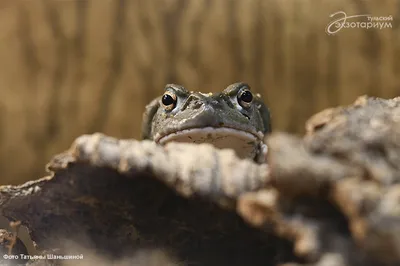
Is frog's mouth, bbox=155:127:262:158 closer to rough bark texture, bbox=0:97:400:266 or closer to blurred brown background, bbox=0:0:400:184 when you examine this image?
rough bark texture, bbox=0:97:400:266

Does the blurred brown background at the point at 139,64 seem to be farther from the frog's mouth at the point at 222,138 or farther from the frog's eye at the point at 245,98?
the frog's mouth at the point at 222,138

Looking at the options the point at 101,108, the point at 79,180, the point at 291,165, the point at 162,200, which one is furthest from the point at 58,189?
the point at 101,108

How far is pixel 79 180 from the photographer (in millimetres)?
757

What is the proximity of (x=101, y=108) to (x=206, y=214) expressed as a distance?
1.23 meters

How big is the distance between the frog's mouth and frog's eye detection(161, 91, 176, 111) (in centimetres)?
12

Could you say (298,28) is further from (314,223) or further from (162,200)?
(314,223)

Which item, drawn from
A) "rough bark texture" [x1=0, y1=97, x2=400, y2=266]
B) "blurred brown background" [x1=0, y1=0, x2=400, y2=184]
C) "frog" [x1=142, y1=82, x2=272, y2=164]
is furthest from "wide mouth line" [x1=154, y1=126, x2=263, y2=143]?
"blurred brown background" [x1=0, y1=0, x2=400, y2=184]

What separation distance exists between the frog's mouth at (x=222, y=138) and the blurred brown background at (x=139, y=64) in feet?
1.98

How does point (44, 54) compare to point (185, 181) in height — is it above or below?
above

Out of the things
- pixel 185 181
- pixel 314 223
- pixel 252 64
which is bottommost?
pixel 314 223

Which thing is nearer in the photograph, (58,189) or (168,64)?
(58,189)

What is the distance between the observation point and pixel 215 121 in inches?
47.9

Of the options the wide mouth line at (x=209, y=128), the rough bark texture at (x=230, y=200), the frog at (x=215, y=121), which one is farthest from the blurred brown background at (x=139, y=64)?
the rough bark texture at (x=230, y=200)

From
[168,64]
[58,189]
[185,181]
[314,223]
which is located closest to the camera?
[314,223]
